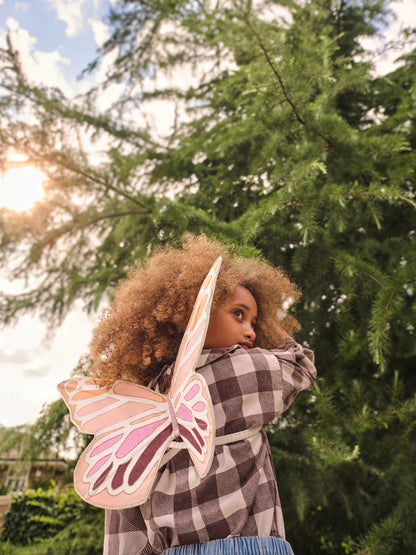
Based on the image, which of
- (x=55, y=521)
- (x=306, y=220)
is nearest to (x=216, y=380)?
(x=306, y=220)

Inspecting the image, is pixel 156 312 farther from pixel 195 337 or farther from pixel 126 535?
pixel 126 535

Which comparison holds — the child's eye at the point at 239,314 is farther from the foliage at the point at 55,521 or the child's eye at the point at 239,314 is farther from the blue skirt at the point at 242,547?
the foliage at the point at 55,521

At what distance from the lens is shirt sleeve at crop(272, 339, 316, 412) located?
4.15ft

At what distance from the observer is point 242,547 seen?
1.02 m

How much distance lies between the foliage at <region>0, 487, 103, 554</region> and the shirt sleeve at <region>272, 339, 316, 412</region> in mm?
1874

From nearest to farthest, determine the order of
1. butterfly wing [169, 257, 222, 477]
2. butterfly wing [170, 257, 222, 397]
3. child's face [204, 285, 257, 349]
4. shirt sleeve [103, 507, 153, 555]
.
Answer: butterfly wing [169, 257, 222, 477] → butterfly wing [170, 257, 222, 397] → shirt sleeve [103, 507, 153, 555] → child's face [204, 285, 257, 349]

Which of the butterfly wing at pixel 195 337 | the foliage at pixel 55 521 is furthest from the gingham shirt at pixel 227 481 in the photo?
the foliage at pixel 55 521

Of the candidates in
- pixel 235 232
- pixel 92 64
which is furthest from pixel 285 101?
pixel 92 64

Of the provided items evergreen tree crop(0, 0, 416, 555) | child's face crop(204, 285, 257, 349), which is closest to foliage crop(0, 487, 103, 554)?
evergreen tree crop(0, 0, 416, 555)

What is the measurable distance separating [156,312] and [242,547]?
785 millimetres

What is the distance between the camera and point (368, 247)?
92.3 inches

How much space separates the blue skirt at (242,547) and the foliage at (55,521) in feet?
5.41

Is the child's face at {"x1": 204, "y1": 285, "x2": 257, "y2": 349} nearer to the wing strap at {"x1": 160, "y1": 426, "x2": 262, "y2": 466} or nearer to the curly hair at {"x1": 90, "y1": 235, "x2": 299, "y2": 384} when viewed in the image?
the curly hair at {"x1": 90, "y1": 235, "x2": 299, "y2": 384}

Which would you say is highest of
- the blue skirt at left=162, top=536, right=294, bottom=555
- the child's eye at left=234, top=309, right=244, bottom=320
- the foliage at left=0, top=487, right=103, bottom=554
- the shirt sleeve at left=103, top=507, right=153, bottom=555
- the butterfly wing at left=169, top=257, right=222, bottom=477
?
the child's eye at left=234, top=309, right=244, bottom=320
